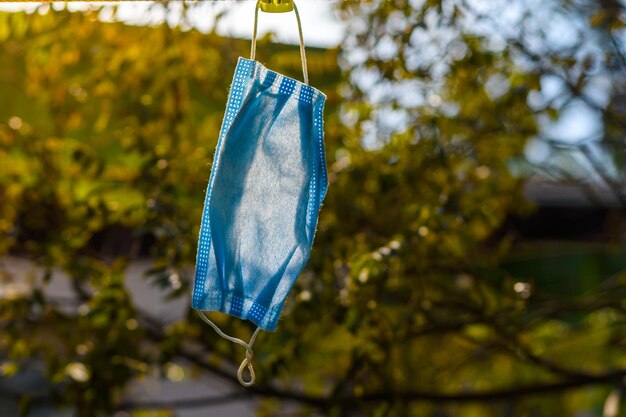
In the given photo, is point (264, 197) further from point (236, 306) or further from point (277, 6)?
point (277, 6)

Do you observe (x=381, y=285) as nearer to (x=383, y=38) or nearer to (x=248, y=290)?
(x=383, y=38)

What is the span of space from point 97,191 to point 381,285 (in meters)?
1.06

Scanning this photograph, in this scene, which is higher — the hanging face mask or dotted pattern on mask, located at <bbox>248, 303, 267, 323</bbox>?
the hanging face mask

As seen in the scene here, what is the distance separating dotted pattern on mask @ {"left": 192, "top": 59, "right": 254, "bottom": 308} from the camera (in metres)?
1.58

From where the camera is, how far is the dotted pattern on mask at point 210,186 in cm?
158

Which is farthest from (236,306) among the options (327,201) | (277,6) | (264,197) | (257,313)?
(327,201)

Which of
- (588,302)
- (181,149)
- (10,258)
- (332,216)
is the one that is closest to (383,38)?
(332,216)

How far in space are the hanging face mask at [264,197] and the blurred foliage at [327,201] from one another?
78cm

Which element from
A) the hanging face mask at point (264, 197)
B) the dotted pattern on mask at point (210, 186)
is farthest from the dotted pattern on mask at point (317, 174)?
the dotted pattern on mask at point (210, 186)

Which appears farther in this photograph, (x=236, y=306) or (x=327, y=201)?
(x=327, y=201)

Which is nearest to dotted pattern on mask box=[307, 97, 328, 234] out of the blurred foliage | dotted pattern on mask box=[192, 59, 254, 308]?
dotted pattern on mask box=[192, 59, 254, 308]

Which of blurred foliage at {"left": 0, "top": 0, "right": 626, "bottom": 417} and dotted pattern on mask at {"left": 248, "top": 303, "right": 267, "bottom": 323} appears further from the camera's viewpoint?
blurred foliage at {"left": 0, "top": 0, "right": 626, "bottom": 417}

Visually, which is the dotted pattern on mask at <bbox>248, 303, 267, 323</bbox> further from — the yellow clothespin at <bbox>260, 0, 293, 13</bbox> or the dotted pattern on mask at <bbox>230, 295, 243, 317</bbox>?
the yellow clothespin at <bbox>260, 0, 293, 13</bbox>

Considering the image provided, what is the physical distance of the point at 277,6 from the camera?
1624 mm
